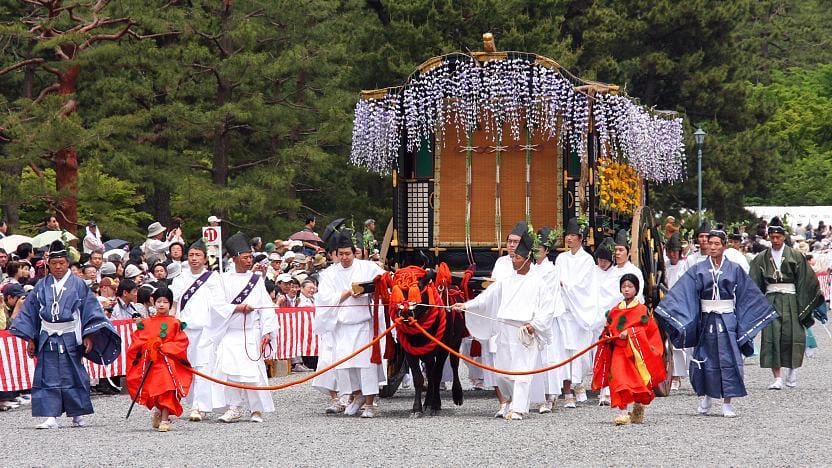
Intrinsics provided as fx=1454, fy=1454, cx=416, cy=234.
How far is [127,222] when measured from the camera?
30.8 meters

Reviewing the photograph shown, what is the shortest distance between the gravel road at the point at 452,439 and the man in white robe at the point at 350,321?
11.7 inches

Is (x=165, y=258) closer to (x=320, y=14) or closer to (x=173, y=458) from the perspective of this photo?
(x=173, y=458)

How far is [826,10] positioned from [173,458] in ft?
195

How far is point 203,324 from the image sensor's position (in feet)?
44.0

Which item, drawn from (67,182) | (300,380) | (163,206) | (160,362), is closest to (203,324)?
(160,362)

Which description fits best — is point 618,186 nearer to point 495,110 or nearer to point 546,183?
point 546,183

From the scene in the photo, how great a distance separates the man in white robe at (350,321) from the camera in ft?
45.0

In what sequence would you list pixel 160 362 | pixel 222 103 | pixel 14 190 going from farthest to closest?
pixel 222 103 < pixel 14 190 < pixel 160 362

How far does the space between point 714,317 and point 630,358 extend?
1.10 metres

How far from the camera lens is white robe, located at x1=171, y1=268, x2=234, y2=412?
13361 mm

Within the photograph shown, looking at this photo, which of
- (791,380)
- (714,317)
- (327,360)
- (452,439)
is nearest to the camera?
(452,439)

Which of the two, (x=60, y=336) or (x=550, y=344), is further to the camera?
(x=550, y=344)

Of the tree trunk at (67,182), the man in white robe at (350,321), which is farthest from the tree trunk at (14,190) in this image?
the man in white robe at (350,321)

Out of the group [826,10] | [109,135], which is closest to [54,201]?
[109,135]
